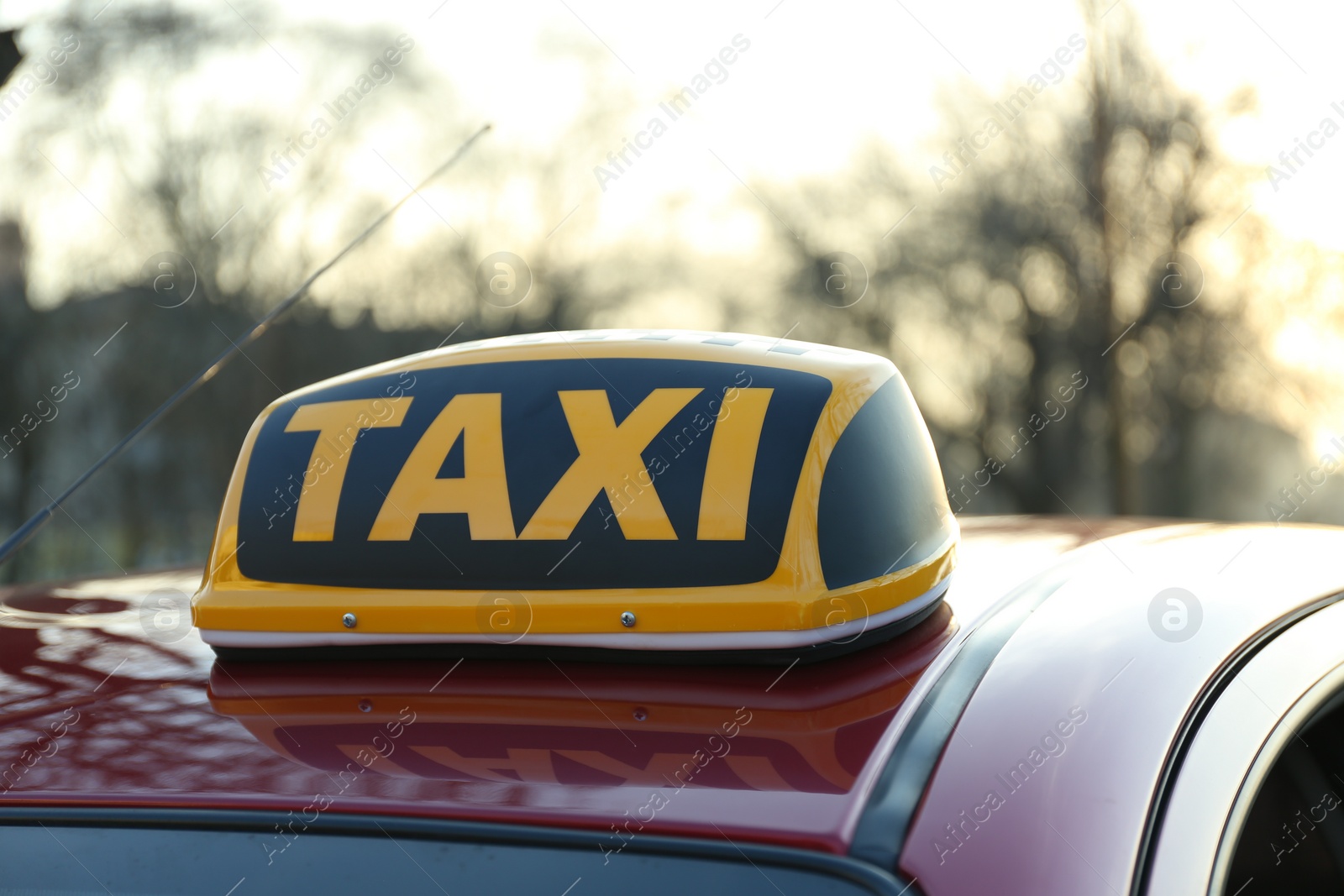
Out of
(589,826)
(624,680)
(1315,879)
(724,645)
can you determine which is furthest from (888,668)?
(1315,879)

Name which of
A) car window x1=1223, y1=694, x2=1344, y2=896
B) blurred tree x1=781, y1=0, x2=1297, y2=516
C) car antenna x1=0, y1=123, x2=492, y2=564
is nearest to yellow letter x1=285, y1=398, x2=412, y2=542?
car antenna x1=0, y1=123, x2=492, y2=564

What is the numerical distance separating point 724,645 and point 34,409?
15.2 meters

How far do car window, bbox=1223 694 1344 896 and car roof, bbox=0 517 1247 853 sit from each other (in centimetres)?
49

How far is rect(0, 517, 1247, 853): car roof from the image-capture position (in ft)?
2.88

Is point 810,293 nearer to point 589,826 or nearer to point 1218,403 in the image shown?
point 1218,403

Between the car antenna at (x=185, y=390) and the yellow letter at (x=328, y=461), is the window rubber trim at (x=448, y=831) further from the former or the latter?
the car antenna at (x=185, y=390)

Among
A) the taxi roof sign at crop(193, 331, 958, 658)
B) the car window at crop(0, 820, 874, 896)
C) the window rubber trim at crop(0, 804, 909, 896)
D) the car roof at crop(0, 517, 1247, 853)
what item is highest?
the taxi roof sign at crop(193, 331, 958, 658)

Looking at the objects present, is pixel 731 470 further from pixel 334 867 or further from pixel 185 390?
pixel 185 390

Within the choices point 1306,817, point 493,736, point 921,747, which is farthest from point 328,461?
point 1306,817

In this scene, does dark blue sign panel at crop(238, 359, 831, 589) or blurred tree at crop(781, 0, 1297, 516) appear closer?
dark blue sign panel at crop(238, 359, 831, 589)

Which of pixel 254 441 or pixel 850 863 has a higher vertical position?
pixel 254 441

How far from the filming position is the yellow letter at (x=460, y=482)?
119 centimetres

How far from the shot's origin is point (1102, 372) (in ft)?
53.6

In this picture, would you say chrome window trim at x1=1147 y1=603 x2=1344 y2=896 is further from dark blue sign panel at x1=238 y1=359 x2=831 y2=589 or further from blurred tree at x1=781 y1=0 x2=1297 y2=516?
blurred tree at x1=781 y1=0 x2=1297 y2=516
